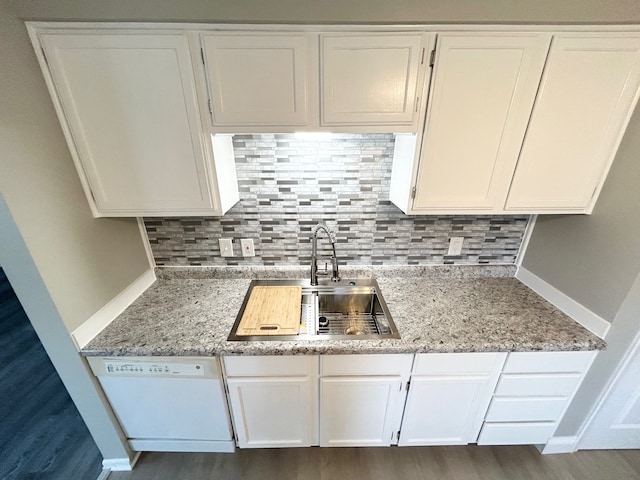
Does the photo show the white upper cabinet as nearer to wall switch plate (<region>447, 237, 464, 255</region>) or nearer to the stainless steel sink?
the stainless steel sink

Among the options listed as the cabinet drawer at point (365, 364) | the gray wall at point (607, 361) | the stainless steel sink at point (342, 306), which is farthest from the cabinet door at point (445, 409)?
the gray wall at point (607, 361)

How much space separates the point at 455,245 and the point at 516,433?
109 centimetres

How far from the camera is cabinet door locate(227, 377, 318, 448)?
4.20 ft

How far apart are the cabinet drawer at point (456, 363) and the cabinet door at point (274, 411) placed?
541mm

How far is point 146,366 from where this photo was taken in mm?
1210

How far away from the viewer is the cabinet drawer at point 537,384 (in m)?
1.29

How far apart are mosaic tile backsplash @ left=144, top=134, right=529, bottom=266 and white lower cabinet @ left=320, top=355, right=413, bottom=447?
0.63 meters

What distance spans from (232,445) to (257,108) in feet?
5.80

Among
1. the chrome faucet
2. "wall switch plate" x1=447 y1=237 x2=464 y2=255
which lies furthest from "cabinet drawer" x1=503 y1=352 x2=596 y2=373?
the chrome faucet

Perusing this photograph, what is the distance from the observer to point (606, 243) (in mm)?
1190

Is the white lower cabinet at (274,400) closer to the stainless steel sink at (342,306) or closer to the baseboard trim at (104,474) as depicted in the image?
the stainless steel sink at (342,306)

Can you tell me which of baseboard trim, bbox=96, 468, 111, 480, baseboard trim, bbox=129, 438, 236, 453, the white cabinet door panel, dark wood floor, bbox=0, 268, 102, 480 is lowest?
dark wood floor, bbox=0, 268, 102, 480

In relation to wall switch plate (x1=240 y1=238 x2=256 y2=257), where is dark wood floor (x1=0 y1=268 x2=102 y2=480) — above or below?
below

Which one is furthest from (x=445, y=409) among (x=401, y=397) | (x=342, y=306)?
(x=342, y=306)
